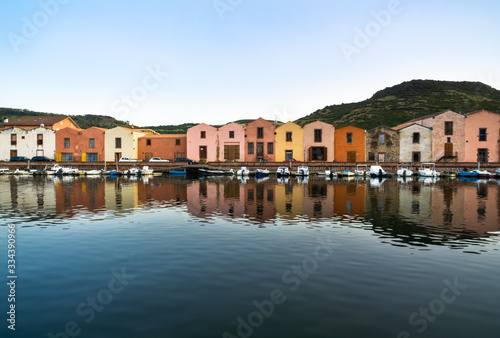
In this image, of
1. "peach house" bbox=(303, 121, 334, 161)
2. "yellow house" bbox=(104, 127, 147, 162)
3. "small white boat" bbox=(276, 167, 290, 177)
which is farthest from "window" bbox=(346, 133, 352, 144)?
"yellow house" bbox=(104, 127, 147, 162)

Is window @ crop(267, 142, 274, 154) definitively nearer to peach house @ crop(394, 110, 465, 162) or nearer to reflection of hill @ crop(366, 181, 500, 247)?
peach house @ crop(394, 110, 465, 162)

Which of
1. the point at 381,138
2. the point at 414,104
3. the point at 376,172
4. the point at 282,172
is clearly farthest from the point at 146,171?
the point at 414,104

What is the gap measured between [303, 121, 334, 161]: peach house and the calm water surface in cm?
5899

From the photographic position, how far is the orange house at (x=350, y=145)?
255 feet

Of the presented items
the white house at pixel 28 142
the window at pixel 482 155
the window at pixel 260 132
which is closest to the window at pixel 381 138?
the window at pixel 482 155

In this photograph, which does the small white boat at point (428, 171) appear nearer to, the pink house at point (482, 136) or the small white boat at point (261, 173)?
the pink house at point (482, 136)

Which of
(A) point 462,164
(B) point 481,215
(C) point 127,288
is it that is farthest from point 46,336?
(A) point 462,164

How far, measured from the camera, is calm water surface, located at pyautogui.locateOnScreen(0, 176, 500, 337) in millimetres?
7191

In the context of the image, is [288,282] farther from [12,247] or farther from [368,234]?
[12,247]

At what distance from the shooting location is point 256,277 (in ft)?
32.6

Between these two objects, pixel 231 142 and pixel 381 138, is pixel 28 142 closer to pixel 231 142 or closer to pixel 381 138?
pixel 231 142

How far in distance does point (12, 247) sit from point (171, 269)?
6.94 meters

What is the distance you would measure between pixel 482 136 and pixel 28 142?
10256 centimetres

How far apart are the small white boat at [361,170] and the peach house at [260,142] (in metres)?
18.3
